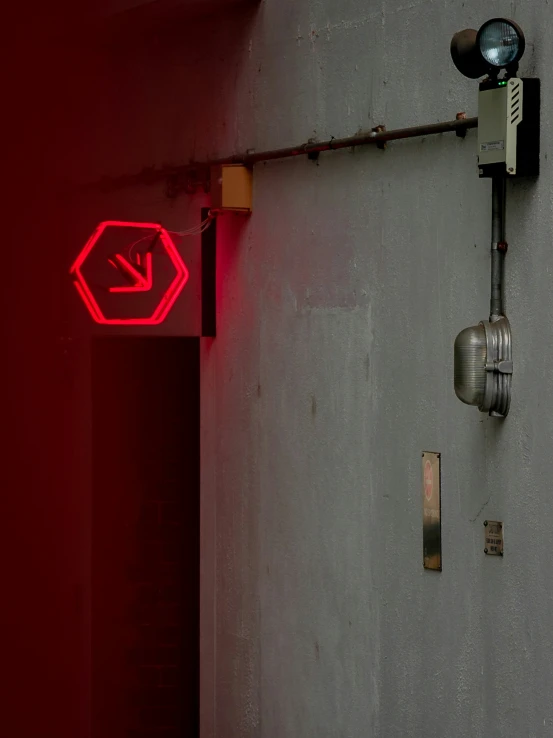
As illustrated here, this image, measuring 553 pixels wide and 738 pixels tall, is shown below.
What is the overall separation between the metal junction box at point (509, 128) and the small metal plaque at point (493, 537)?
1364mm

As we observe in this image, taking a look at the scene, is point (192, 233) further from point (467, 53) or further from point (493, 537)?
point (493, 537)

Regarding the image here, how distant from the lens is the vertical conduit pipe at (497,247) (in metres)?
4.75

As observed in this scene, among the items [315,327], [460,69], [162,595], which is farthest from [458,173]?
[162,595]

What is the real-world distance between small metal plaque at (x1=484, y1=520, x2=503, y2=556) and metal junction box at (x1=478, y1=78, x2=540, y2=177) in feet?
4.48

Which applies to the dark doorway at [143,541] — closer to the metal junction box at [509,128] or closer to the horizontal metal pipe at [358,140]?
the horizontal metal pipe at [358,140]

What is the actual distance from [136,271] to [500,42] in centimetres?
286

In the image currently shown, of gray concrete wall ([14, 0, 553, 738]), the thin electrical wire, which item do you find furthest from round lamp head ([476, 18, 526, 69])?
the thin electrical wire

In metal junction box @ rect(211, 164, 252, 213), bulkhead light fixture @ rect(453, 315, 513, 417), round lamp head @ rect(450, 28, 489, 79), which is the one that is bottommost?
bulkhead light fixture @ rect(453, 315, 513, 417)

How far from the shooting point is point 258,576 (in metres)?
6.47

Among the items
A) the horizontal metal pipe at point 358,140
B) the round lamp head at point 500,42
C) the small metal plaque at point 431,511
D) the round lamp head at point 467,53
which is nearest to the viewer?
the round lamp head at point 500,42

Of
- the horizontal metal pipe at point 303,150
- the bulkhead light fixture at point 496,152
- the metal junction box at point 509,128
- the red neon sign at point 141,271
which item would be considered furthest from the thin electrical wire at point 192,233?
the metal junction box at point 509,128

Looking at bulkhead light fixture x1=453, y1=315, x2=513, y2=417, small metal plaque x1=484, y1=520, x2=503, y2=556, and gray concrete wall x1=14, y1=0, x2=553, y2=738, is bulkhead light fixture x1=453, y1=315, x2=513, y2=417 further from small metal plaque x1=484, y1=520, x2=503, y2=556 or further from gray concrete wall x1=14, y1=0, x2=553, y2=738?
small metal plaque x1=484, y1=520, x2=503, y2=556

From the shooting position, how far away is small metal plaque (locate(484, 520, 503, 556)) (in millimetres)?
4859

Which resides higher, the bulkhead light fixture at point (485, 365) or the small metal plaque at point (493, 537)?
the bulkhead light fixture at point (485, 365)
